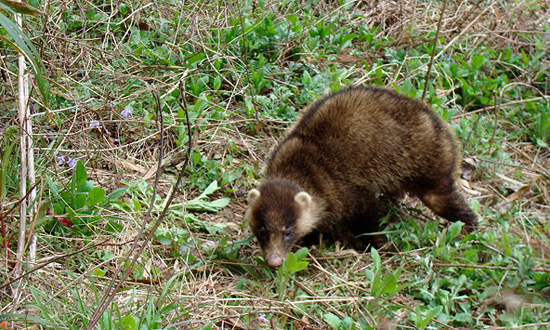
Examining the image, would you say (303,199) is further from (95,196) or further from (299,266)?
(95,196)

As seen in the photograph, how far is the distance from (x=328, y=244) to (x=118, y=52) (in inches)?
120

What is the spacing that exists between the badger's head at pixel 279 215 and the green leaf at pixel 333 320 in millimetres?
658

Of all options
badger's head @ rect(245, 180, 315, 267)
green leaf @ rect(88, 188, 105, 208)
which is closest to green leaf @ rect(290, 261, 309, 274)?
badger's head @ rect(245, 180, 315, 267)

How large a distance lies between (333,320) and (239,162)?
229 cm

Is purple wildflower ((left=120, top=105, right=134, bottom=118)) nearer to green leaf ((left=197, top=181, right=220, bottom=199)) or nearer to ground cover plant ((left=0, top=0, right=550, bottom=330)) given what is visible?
ground cover plant ((left=0, top=0, right=550, bottom=330))

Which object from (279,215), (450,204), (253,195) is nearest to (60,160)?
(253,195)

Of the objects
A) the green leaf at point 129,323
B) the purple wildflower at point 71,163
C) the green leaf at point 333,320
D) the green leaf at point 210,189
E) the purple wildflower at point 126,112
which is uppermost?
the purple wildflower at point 126,112

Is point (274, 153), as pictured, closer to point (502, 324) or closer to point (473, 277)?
point (473, 277)

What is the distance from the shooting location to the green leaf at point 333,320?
13.9 ft

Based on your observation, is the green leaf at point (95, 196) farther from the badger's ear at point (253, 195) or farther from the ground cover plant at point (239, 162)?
the badger's ear at point (253, 195)

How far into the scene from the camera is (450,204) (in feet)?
17.8

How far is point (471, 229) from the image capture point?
543 centimetres

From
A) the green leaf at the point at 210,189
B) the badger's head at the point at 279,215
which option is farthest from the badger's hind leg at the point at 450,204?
the green leaf at the point at 210,189

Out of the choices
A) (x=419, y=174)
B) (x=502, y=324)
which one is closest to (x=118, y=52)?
(x=419, y=174)
